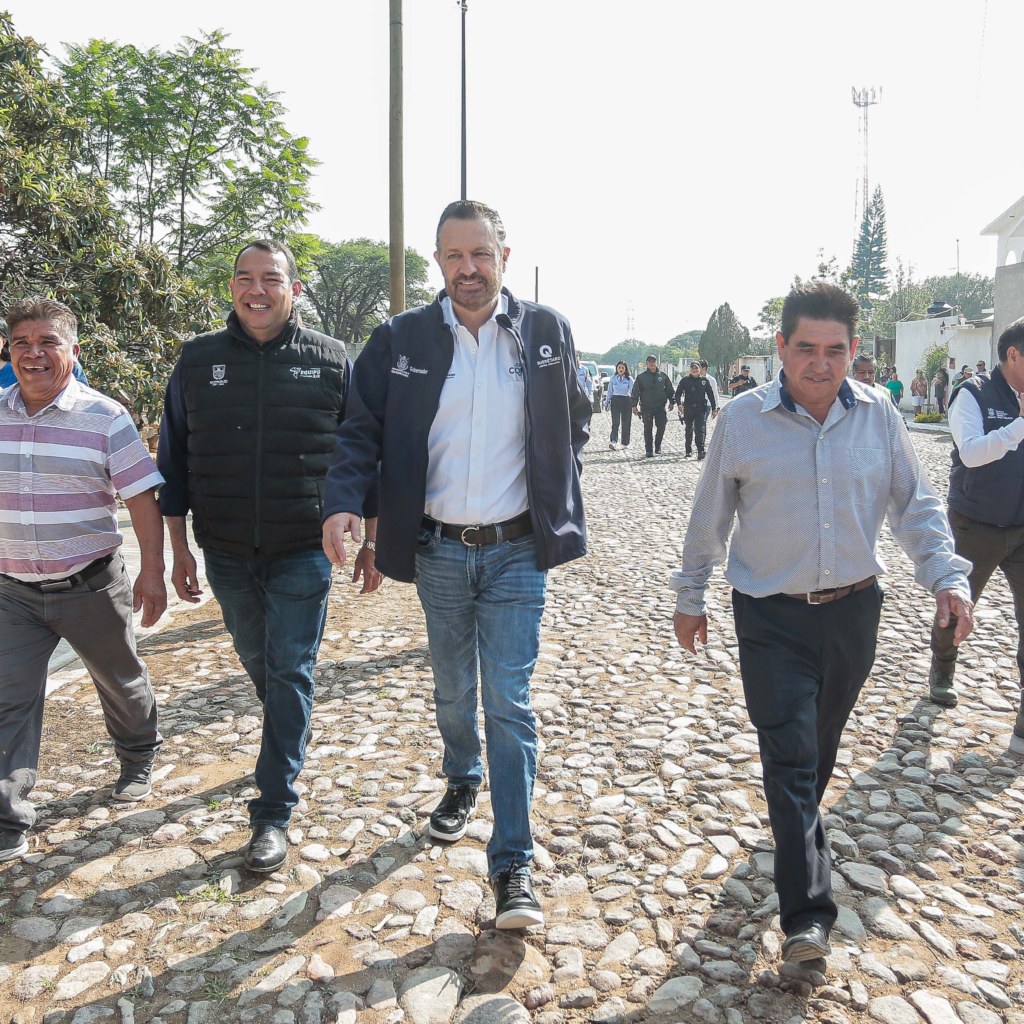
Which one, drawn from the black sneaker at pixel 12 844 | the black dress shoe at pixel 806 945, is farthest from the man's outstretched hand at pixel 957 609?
the black sneaker at pixel 12 844

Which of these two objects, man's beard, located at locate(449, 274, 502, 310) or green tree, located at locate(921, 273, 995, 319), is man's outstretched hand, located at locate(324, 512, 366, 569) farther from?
green tree, located at locate(921, 273, 995, 319)

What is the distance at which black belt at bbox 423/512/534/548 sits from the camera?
10.8 feet

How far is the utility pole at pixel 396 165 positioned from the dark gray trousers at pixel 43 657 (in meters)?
6.17

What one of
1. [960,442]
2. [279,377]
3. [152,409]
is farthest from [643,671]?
[152,409]

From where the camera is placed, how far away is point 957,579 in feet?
10.2

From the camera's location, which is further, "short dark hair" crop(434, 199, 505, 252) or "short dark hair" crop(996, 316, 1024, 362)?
"short dark hair" crop(996, 316, 1024, 362)

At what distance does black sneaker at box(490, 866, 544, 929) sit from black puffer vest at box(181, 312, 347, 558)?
4.90 feet

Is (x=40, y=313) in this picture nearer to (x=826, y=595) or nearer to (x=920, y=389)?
(x=826, y=595)

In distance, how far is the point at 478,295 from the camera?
330 centimetres

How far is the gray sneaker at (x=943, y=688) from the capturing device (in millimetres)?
5246

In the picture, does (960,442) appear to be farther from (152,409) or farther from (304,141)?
(304,141)

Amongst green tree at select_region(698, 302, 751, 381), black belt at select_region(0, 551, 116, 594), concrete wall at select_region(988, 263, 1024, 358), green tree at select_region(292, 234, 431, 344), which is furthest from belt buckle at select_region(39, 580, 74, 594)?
green tree at select_region(698, 302, 751, 381)

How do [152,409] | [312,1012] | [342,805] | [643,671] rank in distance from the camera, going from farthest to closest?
[152,409], [643,671], [342,805], [312,1012]

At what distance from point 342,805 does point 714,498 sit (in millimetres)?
2121
